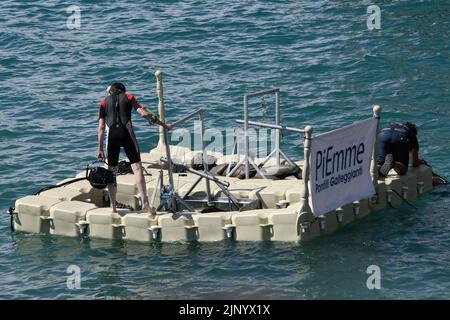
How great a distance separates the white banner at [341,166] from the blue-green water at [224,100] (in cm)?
63

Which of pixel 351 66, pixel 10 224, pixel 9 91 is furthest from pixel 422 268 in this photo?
pixel 9 91

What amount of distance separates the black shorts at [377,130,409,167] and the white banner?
93 cm

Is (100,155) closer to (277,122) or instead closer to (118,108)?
(118,108)

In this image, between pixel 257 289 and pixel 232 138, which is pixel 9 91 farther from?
pixel 257 289

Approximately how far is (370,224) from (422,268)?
7.31 feet

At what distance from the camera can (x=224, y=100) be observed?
29.9m

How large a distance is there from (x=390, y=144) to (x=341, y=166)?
6.17 feet

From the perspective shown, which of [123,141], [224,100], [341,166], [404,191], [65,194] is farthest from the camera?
[224,100]

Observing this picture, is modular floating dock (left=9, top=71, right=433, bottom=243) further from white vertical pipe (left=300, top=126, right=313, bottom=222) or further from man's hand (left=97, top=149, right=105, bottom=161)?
man's hand (left=97, top=149, right=105, bottom=161)

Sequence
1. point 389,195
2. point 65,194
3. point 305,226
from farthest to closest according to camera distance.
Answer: point 65,194, point 389,195, point 305,226

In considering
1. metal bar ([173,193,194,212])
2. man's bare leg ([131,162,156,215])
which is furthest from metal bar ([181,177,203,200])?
man's bare leg ([131,162,156,215])

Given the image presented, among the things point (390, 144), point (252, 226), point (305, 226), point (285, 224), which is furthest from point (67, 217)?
point (390, 144)

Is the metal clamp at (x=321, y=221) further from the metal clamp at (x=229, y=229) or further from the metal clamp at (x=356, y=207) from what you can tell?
the metal clamp at (x=229, y=229)

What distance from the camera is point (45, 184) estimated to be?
24609mm
